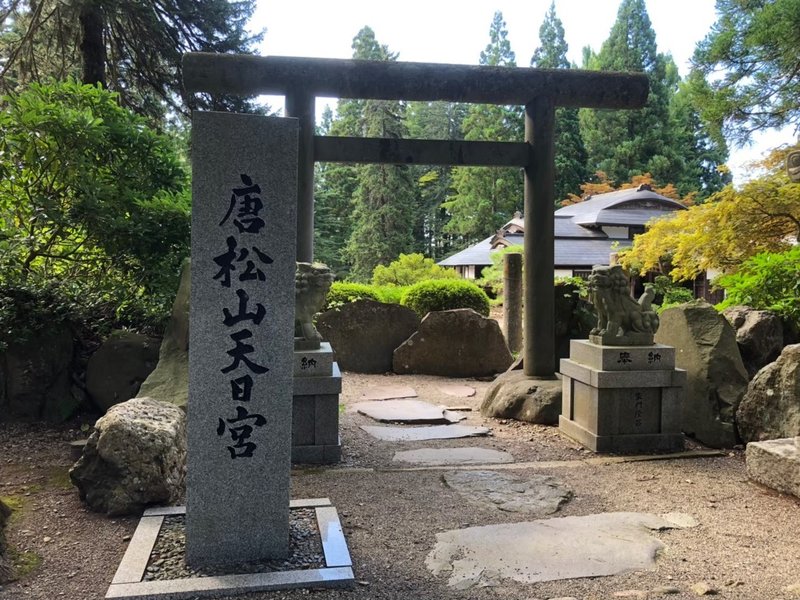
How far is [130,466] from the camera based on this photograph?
3.80m

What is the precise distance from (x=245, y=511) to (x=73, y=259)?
15.2 feet

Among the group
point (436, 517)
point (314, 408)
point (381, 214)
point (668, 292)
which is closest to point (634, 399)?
point (436, 517)

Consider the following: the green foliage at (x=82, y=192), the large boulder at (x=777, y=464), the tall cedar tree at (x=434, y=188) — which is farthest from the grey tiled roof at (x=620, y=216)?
the large boulder at (x=777, y=464)

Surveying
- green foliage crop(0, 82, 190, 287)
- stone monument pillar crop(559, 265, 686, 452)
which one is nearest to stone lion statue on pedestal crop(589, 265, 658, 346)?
stone monument pillar crop(559, 265, 686, 452)

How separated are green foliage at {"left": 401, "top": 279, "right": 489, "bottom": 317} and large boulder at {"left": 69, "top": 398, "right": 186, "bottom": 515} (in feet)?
25.9

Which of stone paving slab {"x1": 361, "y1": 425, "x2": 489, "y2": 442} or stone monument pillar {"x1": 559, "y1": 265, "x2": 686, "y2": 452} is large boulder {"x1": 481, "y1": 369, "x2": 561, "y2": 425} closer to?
stone paving slab {"x1": 361, "y1": 425, "x2": 489, "y2": 442}

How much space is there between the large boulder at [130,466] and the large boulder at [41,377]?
7.95 ft

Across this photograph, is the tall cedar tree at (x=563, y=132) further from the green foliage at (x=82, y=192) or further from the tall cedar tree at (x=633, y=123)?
the green foliage at (x=82, y=192)

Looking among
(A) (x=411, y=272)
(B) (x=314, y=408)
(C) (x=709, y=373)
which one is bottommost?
(B) (x=314, y=408)

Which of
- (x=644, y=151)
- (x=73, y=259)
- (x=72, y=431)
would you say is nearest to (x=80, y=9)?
(x=73, y=259)

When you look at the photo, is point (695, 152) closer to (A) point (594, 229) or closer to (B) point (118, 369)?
(A) point (594, 229)

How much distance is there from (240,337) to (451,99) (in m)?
4.74

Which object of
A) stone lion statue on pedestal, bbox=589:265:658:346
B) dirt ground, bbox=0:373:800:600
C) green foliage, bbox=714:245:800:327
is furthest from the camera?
green foliage, bbox=714:245:800:327

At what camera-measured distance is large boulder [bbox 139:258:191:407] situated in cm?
537
